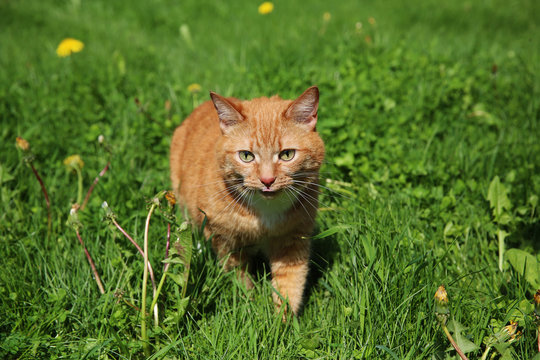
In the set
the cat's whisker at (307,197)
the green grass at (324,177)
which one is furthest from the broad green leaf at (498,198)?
the cat's whisker at (307,197)

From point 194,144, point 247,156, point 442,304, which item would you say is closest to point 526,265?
point 442,304

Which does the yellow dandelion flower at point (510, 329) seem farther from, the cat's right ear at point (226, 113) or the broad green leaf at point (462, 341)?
the cat's right ear at point (226, 113)

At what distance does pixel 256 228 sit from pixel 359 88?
6.99ft

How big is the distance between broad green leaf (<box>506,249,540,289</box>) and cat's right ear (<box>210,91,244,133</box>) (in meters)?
1.66

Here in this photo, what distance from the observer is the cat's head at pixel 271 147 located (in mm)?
2164

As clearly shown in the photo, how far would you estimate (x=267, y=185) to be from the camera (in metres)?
2.12

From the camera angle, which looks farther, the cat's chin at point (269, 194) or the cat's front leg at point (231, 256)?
the cat's front leg at point (231, 256)

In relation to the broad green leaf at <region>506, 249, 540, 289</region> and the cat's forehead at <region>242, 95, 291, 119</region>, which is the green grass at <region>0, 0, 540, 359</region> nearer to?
the broad green leaf at <region>506, 249, 540, 289</region>

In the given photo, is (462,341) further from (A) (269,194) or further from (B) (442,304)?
(A) (269,194)

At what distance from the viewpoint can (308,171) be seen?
2312mm

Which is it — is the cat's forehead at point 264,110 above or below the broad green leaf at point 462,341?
above

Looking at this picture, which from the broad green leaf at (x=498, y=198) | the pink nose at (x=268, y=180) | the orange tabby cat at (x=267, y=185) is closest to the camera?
the pink nose at (x=268, y=180)

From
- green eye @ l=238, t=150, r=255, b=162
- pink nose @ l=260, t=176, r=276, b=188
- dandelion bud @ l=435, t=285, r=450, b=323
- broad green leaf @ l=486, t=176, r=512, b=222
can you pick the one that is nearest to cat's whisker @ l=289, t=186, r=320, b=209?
pink nose @ l=260, t=176, r=276, b=188

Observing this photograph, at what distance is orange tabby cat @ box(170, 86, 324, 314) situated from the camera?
7.20 ft
